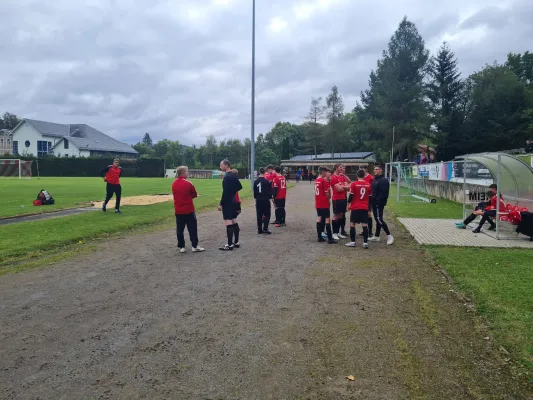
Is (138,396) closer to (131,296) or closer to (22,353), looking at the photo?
(22,353)

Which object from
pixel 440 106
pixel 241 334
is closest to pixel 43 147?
pixel 440 106

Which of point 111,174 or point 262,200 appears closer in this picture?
point 262,200

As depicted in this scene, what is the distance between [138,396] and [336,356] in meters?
1.82

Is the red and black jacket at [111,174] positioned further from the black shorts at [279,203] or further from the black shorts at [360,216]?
the black shorts at [360,216]

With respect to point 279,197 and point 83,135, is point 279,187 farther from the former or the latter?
point 83,135

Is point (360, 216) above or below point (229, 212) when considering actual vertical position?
below

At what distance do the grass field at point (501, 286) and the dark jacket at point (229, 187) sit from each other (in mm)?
4463

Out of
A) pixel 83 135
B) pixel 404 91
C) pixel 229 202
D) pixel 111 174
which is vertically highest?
pixel 404 91

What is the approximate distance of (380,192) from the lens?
10062 millimetres

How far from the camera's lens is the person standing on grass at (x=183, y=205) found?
28.0 feet

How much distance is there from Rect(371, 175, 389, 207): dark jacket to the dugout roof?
10.7 ft

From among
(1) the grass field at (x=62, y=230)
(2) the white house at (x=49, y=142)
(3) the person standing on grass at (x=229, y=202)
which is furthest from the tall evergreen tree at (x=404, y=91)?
(2) the white house at (x=49, y=142)

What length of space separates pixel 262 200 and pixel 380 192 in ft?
10.4

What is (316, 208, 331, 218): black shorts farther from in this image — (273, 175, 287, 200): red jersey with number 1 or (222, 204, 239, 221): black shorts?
(273, 175, 287, 200): red jersey with number 1
